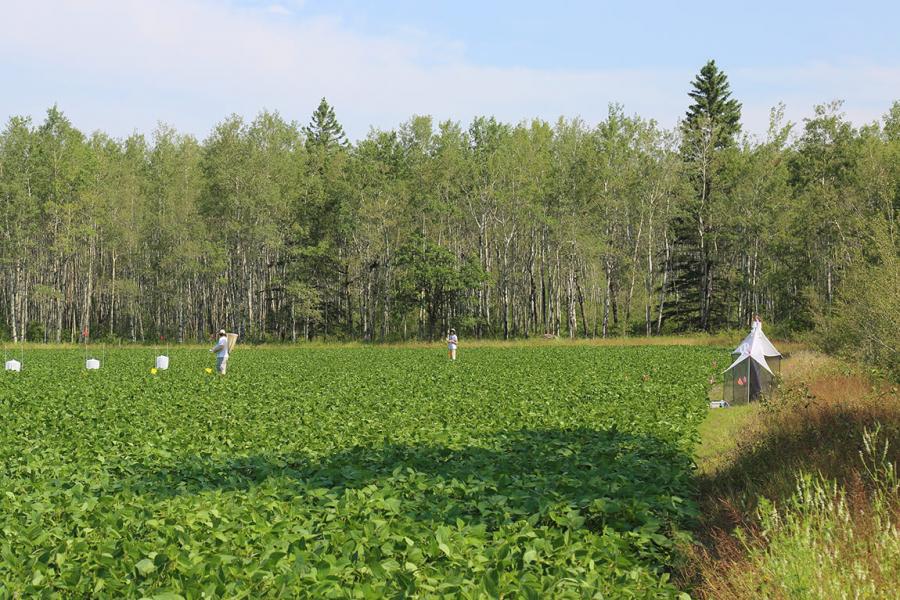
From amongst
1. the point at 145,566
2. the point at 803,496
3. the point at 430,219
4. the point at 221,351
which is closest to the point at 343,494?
the point at 145,566

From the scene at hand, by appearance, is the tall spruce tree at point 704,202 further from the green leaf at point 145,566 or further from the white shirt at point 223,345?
the green leaf at point 145,566

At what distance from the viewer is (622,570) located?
23.7 feet

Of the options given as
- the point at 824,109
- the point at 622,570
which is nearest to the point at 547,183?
the point at 824,109

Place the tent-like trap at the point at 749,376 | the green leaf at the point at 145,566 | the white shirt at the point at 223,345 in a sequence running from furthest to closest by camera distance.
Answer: the white shirt at the point at 223,345, the tent-like trap at the point at 749,376, the green leaf at the point at 145,566

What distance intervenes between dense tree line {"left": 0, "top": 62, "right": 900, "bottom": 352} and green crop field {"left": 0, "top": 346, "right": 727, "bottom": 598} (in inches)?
1695

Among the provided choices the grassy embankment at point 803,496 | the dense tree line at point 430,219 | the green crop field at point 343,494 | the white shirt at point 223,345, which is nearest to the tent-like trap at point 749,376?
the green crop field at point 343,494

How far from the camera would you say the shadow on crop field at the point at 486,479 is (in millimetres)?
8742

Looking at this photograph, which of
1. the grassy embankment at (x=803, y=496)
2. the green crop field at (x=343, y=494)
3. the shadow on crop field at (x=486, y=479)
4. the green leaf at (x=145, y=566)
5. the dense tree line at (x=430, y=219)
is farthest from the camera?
the dense tree line at (x=430, y=219)

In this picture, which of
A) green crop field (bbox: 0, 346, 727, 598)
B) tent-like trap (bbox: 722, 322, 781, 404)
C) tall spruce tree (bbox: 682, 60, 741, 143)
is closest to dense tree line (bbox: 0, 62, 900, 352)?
tall spruce tree (bbox: 682, 60, 741, 143)

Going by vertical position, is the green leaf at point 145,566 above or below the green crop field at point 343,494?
above

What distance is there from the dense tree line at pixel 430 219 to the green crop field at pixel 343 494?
43.1 metres

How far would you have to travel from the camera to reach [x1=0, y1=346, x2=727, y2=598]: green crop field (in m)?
6.68

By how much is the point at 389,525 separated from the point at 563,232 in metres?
58.2

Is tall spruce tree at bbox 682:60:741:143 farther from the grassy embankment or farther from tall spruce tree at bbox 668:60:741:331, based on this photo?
the grassy embankment
